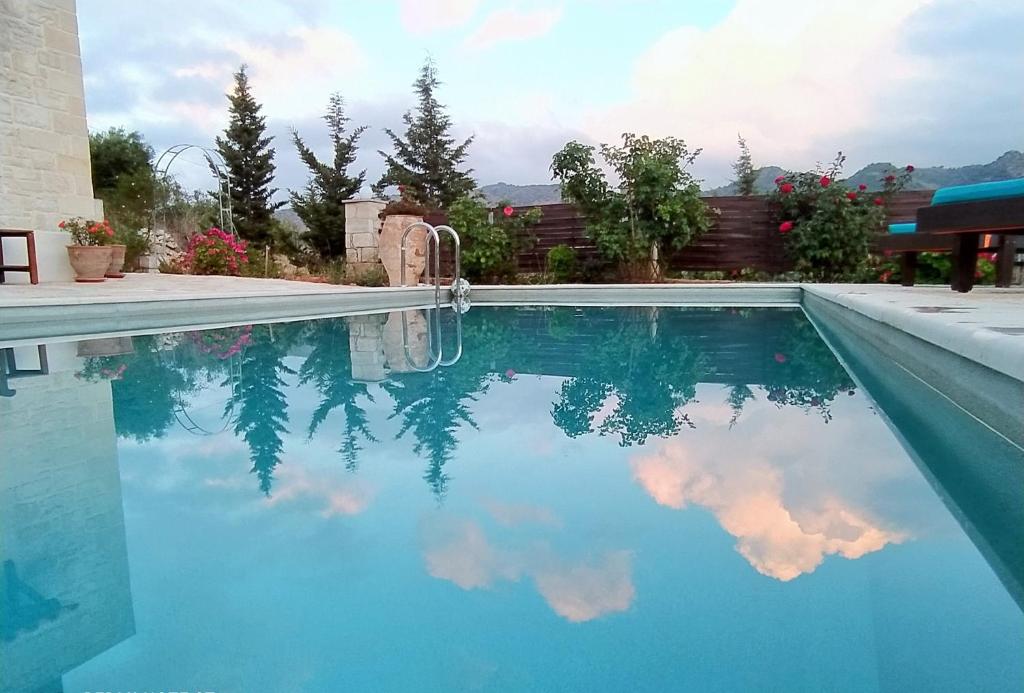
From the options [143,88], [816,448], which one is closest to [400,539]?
[816,448]

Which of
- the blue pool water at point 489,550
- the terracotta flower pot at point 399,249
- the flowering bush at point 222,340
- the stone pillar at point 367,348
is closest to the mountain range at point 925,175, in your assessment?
the terracotta flower pot at point 399,249

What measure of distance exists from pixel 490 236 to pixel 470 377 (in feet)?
23.5

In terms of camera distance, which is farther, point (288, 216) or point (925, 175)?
point (288, 216)

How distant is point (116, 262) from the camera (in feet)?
25.3

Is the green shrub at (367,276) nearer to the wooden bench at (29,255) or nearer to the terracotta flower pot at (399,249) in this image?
the terracotta flower pot at (399,249)

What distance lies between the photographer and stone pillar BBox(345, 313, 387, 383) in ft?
10.5

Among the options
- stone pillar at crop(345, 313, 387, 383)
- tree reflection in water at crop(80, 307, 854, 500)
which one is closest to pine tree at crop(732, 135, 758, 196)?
tree reflection in water at crop(80, 307, 854, 500)

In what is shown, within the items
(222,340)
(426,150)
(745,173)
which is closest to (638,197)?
(745,173)

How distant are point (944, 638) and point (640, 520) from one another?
22.2 inches

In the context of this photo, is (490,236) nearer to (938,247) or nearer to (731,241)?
(731,241)

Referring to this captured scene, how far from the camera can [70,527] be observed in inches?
51.1

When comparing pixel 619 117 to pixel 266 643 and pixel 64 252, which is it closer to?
pixel 64 252

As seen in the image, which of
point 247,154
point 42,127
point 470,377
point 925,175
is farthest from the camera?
point 247,154

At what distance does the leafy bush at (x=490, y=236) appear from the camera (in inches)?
397
